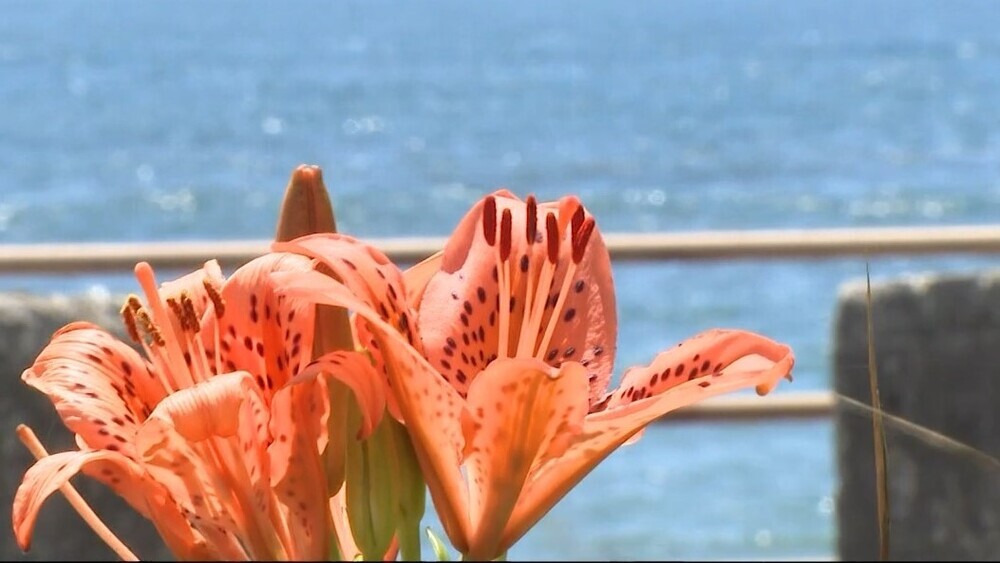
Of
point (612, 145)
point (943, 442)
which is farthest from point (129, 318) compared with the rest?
point (612, 145)

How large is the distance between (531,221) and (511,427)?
0.09m

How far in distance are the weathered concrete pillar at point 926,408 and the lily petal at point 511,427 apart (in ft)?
4.75

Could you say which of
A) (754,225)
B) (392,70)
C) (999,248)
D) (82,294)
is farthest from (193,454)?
(392,70)

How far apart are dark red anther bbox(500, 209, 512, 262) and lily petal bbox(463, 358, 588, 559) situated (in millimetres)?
67

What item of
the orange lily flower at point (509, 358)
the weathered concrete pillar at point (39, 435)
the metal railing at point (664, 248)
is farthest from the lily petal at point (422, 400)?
the weathered concrete pillar at point (39, 435)

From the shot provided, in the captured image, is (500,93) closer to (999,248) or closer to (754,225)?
(754,225)

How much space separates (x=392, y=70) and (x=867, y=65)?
471cm

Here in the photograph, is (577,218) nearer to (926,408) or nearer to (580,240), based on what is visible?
(580,240)

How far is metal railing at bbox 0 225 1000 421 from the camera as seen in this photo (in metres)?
1.52

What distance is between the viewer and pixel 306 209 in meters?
0.34

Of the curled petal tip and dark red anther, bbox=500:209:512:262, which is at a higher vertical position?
the curled petal tip


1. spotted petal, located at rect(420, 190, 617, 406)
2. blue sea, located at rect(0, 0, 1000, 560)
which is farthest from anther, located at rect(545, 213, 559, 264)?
blue sea, located at rect(0, 0, 1000, 560)

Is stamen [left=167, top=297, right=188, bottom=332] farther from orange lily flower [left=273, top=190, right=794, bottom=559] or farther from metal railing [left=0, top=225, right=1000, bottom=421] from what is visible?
metal railing [left=0, top=225, right=1000, bottom=421]

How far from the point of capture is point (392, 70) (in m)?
15.4
